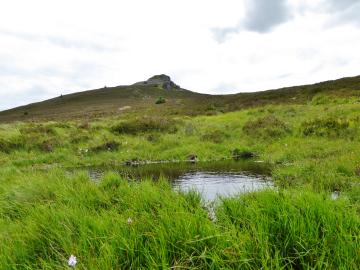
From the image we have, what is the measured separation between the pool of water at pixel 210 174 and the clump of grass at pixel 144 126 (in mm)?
8930

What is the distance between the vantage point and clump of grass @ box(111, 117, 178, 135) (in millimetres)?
28541

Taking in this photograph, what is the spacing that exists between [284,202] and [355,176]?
7004 mm

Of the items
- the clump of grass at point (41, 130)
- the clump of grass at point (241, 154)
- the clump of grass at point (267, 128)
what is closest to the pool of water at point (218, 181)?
the clump of grass at point (241, 154)

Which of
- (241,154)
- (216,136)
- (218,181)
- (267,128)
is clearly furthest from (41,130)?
(218,181)

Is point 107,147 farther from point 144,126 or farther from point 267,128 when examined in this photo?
point 267,128

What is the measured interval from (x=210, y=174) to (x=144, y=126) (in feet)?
46.6

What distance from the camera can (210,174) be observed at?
51.5ft

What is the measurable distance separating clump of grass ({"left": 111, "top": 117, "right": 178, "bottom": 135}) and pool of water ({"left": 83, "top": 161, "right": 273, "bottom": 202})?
893cm

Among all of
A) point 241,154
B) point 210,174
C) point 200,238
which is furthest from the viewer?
point 241,154

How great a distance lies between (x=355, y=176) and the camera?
451 inches

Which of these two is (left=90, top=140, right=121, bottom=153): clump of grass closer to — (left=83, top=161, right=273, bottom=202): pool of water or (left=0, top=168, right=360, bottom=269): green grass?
(left=83, top=161, right=273, bottom=202): pool of water

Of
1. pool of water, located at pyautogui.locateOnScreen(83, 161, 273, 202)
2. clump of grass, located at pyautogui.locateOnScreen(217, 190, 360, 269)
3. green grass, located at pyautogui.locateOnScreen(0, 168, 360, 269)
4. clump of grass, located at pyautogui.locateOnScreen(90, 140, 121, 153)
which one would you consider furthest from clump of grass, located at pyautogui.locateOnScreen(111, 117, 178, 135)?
clump of grass, located at pyautogui.locateOnScreen(217, 190, 360, 269)

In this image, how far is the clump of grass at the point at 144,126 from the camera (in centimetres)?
2854

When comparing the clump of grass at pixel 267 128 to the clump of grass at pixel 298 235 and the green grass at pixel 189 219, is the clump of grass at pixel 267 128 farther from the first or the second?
the clump of grass at pixel 298 235
